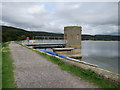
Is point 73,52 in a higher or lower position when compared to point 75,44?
lower

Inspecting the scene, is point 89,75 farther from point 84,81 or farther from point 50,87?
point 50,87

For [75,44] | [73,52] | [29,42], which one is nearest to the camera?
[73,52]

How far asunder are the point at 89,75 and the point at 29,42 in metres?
29.1

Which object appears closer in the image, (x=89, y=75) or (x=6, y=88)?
(x=6, y=88)

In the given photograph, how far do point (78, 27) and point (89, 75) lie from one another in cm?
2422

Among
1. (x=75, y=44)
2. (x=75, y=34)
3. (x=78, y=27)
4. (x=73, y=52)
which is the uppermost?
(x=78, y=27)

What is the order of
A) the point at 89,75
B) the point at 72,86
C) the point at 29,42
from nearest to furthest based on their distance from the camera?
1. the point at 72,86
2. the point at 89,75
3. the point at 29,42

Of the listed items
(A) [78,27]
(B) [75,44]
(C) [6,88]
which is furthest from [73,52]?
(C) [6,88]

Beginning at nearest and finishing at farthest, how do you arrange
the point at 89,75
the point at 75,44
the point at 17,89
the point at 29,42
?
the point at 17,89 → the point at 89,75 → the point at 75,44 → the point at 29,42

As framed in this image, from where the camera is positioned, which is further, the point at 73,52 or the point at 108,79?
the point at 73,52

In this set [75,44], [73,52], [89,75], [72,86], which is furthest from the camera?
[75,44]

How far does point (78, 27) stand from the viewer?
2766 centimetres

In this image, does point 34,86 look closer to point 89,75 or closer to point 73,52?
point 89,75

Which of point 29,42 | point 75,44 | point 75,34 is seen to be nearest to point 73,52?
point 75,44
